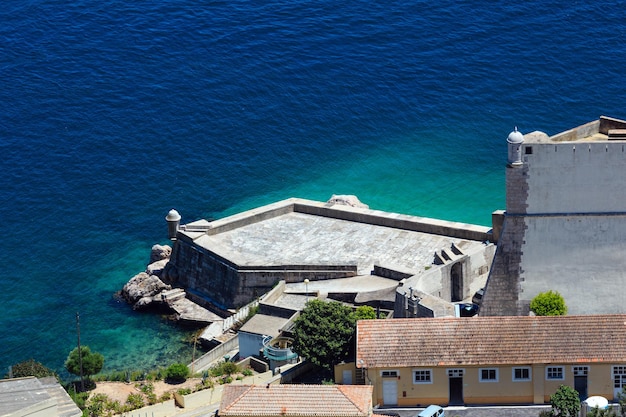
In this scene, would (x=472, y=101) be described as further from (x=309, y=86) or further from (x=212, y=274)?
(x=212, y=274)

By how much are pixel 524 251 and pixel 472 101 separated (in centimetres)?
5194

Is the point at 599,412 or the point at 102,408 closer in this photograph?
the point at 599,412

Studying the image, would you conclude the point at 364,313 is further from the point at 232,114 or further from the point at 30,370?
the point at 232,114

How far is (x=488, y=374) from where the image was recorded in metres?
69.2

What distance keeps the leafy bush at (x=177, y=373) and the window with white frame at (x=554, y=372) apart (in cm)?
2222

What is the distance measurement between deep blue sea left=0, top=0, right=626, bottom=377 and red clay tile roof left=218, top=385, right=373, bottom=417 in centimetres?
2312

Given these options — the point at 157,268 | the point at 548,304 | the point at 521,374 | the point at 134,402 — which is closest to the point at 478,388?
the point at 521,374

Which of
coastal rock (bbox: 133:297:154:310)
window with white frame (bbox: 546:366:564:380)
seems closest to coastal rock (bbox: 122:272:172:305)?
coastal rock (bbox: 133:297:154:310)

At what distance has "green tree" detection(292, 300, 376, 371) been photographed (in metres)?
73.2

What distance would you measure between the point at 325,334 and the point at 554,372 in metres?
12.6

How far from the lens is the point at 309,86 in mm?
127688

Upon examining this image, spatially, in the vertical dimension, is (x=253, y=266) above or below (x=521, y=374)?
above

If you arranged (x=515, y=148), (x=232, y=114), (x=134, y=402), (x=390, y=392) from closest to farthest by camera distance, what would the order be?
(x=515, y=148) → (x=390, y=392) → (x=134, y=402) → (x=232, y=114)

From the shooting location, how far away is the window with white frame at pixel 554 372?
225 feet
